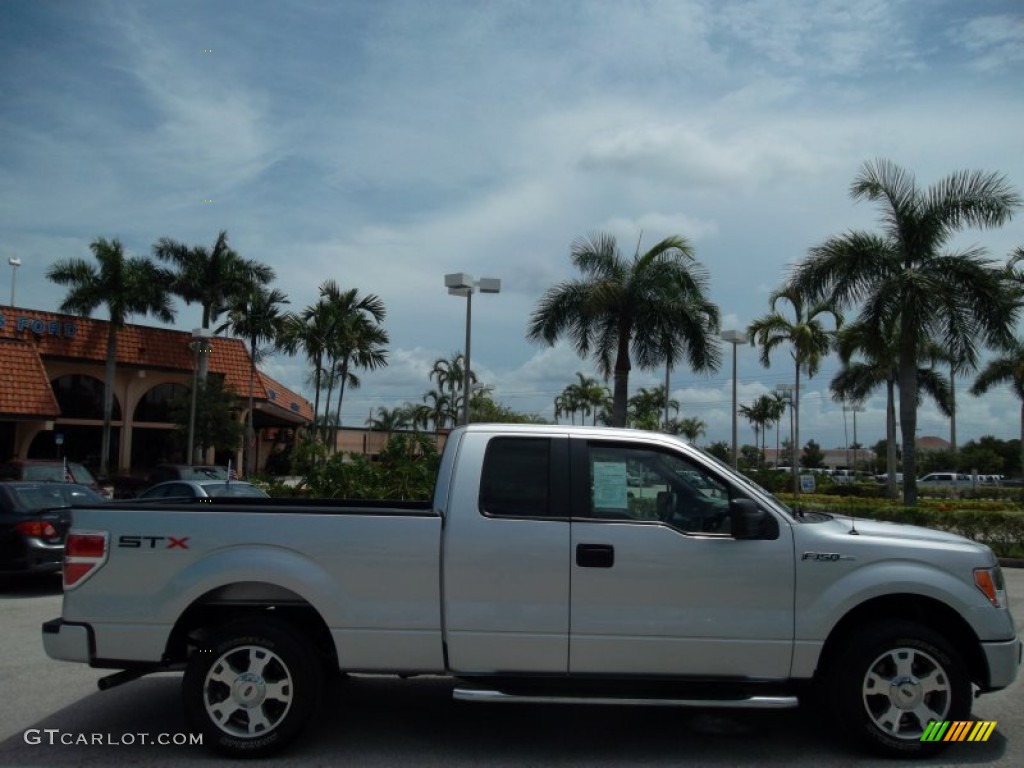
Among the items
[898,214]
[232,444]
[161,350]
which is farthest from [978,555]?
[161,350]

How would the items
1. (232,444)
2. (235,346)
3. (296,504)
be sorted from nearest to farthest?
(296,504), (232,444), (235,346)

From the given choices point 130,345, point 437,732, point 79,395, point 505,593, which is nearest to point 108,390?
point 79,395

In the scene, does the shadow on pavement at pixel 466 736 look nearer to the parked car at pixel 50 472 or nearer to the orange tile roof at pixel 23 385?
the parked car at pixel 50 472

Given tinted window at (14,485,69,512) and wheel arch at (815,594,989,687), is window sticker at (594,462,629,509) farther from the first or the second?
tinted window at (14,485,69,512)

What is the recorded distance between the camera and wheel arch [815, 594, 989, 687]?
5.48 m

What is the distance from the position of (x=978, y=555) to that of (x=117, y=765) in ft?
17.3

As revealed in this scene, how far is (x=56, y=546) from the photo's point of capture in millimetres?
11766

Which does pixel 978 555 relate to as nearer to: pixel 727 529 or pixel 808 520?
pixel 808 520

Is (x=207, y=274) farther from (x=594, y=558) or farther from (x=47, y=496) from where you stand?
(x=594, y=558)

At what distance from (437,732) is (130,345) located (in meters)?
38.7

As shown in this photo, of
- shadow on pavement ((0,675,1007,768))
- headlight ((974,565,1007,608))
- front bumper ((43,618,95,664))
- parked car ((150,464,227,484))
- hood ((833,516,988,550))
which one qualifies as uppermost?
parked car ((150,464,227,484))

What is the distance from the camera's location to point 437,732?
19.4 feet

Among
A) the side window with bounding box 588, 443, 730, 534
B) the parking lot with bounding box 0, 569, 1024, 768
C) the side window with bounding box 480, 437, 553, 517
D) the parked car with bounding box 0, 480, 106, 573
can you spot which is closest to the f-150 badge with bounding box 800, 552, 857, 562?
the side window with bounding box 588, 443, 730, 534

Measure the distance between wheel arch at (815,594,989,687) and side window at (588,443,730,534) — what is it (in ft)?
3.20
